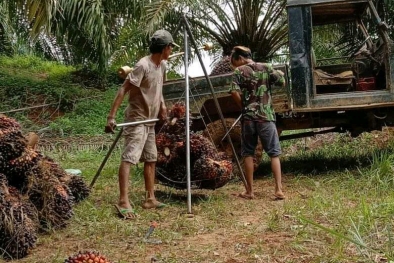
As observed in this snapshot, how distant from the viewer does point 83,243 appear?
13.7ft

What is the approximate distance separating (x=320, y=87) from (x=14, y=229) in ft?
14.6

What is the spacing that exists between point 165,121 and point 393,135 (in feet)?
15.3

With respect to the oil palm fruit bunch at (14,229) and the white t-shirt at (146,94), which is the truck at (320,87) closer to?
the white t-shirt at (146,94)

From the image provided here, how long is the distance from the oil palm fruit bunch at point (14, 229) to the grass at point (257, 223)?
101mm

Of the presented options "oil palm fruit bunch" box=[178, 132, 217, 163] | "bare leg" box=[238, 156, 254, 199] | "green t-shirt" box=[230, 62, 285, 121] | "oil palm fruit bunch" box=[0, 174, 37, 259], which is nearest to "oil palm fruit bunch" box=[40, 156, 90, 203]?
"oil palm fruit bunch" box=[178, 132, 217, 163]

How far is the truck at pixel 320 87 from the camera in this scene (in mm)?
6461

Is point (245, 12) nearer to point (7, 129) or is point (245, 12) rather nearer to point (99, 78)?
point (99, 78)

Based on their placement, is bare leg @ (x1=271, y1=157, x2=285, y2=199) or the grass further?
bare leg @ (x1=271, y1=157, x2=285, y2=199)

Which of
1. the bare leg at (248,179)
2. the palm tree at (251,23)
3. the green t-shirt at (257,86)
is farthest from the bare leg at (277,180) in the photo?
the palm tree at (251,23)

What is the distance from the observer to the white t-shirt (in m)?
5.28

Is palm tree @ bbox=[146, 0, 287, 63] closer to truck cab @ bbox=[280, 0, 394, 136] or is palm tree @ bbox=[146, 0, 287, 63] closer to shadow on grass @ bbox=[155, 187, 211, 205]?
truck cab @ bbox=[280, 0, 394, 136]

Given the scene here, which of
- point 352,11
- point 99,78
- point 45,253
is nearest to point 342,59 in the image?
point 352,11

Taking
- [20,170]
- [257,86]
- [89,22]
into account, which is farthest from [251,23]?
[20,170]

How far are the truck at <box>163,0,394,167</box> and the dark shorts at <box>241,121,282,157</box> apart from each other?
48 cm
